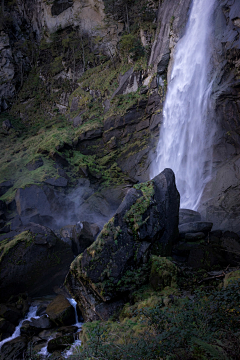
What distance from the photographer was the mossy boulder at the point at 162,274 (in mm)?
7161

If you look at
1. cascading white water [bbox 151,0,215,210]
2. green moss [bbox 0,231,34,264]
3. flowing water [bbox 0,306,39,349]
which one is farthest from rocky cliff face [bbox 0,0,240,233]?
flowing water [bbox 0,306,39,349]

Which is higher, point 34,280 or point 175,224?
point 175,224

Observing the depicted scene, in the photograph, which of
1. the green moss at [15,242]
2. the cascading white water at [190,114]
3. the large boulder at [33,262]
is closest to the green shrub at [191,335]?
the large boulder at [33,262]

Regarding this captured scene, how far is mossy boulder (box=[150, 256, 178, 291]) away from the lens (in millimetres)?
7161

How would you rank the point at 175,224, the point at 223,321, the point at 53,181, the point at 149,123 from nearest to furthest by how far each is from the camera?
the point at 223,321 → the point at 175,224 → the point at 53,181 → the point at 149,123

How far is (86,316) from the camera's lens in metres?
8.20

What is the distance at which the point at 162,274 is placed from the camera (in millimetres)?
7336

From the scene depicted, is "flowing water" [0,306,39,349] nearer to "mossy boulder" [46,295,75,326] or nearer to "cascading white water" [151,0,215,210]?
"mossy boulder" [46,295,75,326]

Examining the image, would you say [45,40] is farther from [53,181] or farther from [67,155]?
[53,181]

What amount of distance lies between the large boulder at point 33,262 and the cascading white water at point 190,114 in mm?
8366

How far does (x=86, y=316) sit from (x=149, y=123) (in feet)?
55.6

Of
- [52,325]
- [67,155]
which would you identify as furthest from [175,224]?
[67,155]

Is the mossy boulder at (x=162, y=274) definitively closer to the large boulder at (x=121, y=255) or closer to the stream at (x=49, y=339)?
the large boulder at (x=121, y=255)

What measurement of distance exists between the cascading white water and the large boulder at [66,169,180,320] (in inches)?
251
